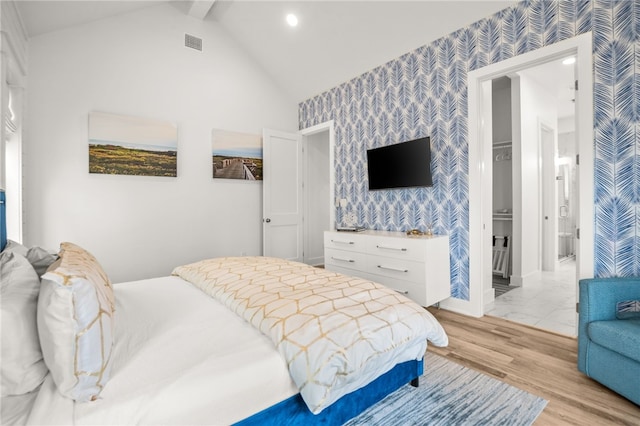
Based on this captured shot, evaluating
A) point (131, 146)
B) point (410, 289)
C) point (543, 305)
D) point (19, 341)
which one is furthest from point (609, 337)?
point (131, 146)

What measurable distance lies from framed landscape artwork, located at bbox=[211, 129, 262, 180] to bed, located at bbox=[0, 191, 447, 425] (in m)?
2.74

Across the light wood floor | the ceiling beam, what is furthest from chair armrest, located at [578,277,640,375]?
the ceiling beam

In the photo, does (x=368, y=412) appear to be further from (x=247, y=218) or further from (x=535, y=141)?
(x=535, y=141)

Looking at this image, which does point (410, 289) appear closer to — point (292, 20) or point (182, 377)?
point (182, 377)

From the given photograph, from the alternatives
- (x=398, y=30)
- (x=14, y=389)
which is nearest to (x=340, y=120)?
(x=398, y=30)

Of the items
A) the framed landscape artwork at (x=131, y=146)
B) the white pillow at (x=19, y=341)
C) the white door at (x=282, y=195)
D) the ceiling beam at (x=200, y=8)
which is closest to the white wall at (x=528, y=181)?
the white door at (x=282, y=195)

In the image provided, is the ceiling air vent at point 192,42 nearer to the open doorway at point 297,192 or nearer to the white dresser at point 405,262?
the open doorway at point 297,192

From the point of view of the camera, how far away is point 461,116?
3193 mm

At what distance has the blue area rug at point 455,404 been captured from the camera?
5.34 ft

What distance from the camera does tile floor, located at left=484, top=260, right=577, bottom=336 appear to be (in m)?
2.95

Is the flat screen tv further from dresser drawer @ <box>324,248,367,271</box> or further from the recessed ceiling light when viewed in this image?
the recessed ceiling light

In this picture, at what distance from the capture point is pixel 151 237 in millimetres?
3922

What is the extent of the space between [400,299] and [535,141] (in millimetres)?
4241

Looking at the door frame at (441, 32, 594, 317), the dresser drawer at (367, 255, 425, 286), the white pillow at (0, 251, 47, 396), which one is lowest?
the dresser drawer at (367, 255, 425, 286)
